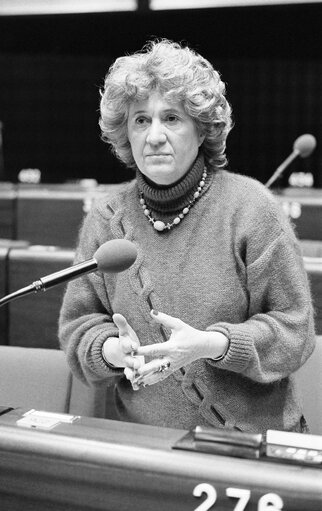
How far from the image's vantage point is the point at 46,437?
961mm

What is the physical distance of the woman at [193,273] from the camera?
1.30 m

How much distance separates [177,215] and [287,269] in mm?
227

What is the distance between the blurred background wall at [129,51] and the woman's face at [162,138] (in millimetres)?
4910

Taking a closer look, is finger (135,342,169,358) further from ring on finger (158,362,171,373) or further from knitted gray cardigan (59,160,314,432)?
knitted gray cardigan (59,160,314,432)

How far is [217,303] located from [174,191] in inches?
8.6

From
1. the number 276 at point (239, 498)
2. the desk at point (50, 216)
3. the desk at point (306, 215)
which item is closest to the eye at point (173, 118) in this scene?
→ the number 276 at point (239, 498)

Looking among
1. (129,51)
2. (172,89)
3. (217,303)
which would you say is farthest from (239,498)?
(129,51)

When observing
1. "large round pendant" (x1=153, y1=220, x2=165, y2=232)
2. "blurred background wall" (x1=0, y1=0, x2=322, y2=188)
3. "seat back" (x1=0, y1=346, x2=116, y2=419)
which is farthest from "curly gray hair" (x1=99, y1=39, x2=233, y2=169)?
"blurred background wall" (x1=0, y1=0, x2=322, y2=188)

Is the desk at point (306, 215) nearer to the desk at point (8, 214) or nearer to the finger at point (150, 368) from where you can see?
the desk at point (8, 214)

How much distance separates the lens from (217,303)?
4.30 feet

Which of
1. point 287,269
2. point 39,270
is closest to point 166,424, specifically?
point 287,269

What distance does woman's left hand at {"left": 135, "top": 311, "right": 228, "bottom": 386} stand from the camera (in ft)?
3.72

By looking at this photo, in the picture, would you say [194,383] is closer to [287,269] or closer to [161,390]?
[161,390]

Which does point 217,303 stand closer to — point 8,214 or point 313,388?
point 313,388
